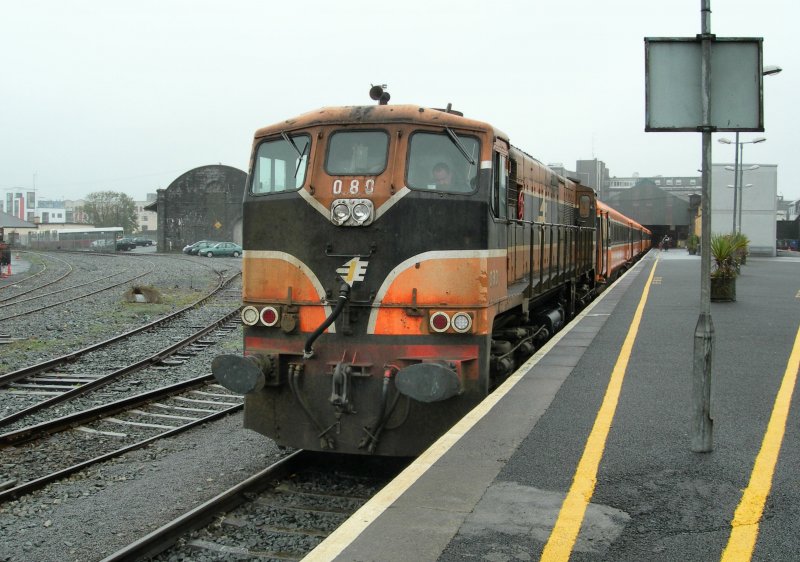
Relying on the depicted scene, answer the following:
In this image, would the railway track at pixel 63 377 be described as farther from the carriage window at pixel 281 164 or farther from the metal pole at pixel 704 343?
the metal pole at pixel 704 343

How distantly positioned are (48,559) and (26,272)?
33.7 meters

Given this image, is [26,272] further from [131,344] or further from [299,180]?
[299,180]

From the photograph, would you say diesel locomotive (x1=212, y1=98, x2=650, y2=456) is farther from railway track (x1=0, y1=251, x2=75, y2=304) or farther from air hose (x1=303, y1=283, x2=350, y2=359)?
railway track (x1=0, y1=251, x2=75, y2=304)

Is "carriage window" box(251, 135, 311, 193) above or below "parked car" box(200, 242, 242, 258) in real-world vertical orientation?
above

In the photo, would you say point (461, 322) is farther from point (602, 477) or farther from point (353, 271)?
point (602, 477)

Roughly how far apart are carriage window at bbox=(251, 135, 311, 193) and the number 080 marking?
0.36 metres

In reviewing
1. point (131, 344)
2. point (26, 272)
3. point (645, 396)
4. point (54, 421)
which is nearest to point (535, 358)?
point (645, 396)

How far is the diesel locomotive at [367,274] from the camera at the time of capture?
6.96 m

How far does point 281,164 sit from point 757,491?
5.00 meters

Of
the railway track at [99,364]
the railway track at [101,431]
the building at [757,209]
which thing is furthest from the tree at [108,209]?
the railway track at [101,431]

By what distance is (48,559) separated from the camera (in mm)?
5426

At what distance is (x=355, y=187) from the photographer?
7.19m

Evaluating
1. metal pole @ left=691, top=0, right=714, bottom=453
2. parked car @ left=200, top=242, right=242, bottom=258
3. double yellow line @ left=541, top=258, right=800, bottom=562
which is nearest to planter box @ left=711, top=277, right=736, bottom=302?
double yellow line @ left=541, top=258, right=800, bottom=562

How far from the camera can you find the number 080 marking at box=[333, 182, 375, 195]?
716 cm
